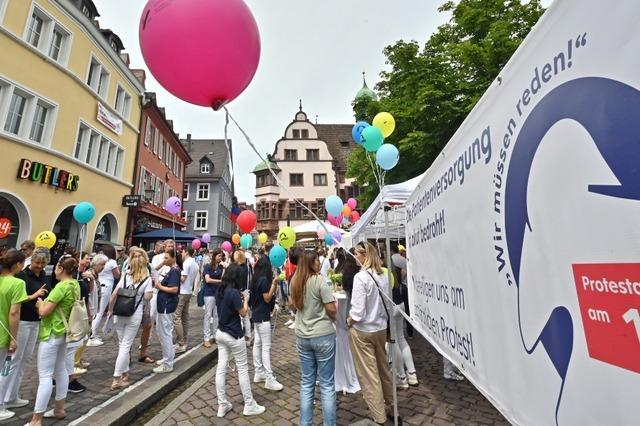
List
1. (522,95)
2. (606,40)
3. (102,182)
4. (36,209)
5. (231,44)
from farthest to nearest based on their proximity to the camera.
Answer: (102,182) < (36,209) < (231,44) < (522,95) < (606,40)

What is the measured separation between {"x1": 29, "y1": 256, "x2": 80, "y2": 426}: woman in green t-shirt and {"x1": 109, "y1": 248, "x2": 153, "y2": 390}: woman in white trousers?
2.77 feet

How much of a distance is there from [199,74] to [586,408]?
3172 millimetres

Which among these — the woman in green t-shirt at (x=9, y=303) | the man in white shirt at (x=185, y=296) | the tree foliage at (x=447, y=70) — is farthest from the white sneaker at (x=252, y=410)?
the tree foliage at (x=447, y=70)

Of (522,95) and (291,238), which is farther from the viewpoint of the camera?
(291,238)

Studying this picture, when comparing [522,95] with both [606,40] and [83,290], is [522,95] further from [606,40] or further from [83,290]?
[83,290]

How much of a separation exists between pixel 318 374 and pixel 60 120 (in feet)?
47.1

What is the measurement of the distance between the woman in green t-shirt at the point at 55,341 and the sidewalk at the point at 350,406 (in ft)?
3.81

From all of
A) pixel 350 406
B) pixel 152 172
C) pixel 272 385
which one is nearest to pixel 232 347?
pixel 272 385

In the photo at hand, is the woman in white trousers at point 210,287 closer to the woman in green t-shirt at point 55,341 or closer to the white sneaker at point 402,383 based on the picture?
the woman in green t-shirt at point 55,341

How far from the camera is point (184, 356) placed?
6.19 meters

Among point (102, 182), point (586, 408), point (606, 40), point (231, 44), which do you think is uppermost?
point (102, 182)

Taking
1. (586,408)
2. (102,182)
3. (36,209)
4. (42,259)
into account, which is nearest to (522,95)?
(586,408)

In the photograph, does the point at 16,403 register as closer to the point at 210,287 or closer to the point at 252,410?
the point at 252,410

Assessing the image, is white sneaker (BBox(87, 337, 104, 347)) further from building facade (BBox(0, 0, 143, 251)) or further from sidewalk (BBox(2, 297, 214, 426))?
building facade (BBox(0, 0, 143, 251))
